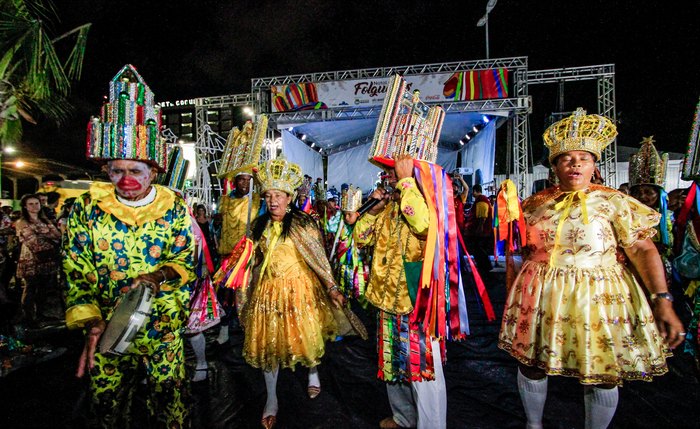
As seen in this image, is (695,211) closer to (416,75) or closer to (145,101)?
(145,101)

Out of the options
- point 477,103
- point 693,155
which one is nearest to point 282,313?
point 693,155

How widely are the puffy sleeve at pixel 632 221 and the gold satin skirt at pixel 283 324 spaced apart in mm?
2324

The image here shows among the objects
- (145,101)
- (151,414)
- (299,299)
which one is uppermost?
(145,101)

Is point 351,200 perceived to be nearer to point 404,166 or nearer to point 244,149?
point 404,166

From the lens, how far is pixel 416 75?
13.5 metres

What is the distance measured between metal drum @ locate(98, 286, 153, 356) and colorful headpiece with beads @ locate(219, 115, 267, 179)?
2.04 meters

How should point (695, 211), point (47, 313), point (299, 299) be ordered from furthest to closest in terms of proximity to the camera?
point (47, 313) → point (299, 299) → point (695, 211)

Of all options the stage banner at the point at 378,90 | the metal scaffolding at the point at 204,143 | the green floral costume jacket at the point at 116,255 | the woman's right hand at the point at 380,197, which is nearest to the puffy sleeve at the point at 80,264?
the green floral costume jacket at the point at 116,255

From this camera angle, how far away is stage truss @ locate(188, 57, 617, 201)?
41.7 ft

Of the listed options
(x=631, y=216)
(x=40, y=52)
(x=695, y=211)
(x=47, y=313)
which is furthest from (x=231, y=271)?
(x=47, y=313)

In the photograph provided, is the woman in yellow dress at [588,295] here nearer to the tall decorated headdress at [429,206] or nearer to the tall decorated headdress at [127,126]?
the tall decorated headdress at [429,206]

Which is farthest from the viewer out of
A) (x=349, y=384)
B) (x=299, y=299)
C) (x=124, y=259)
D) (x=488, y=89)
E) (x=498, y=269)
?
(x=488, y=89)

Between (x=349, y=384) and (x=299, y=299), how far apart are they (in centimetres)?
124

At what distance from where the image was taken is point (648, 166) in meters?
4.43
